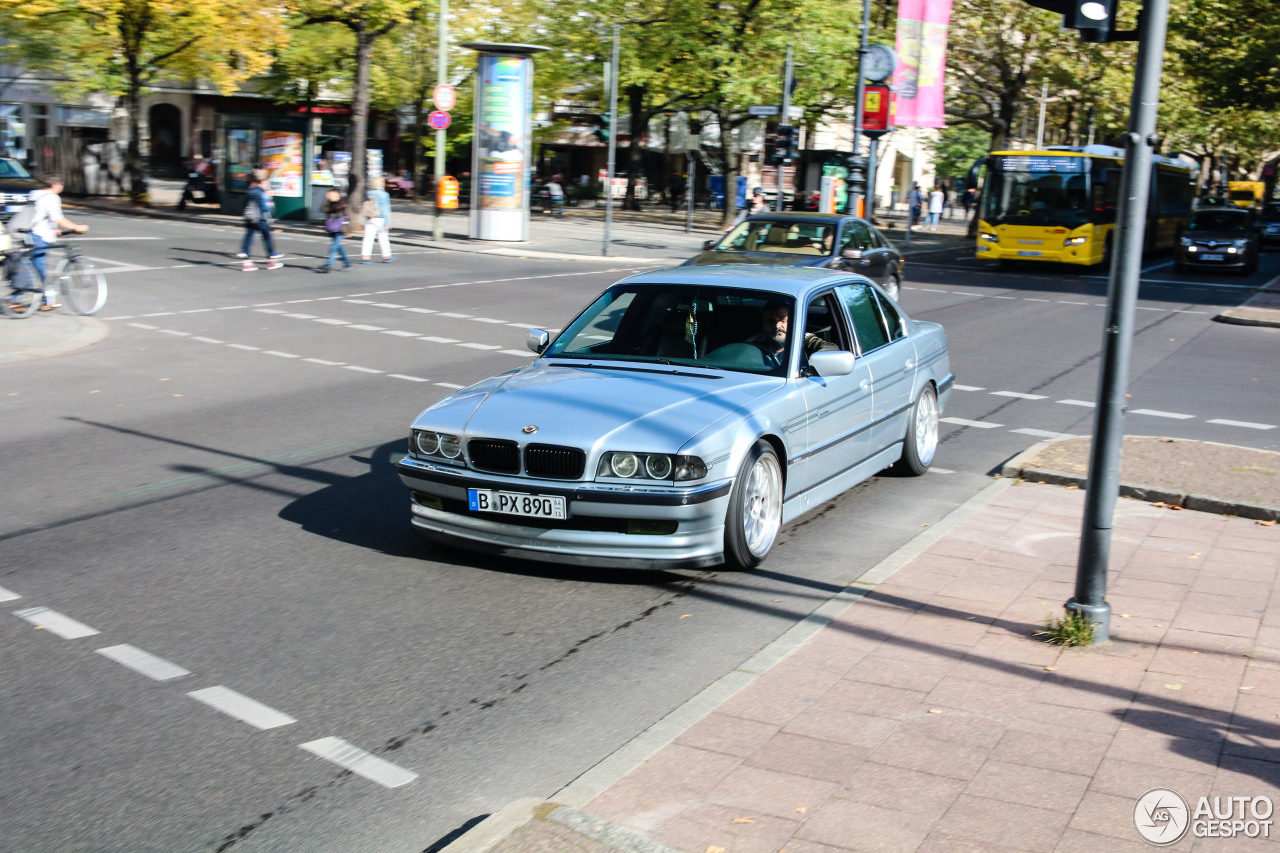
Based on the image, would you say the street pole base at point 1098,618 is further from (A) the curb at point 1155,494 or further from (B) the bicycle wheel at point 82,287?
(B) the bicycle wheel at point 82,287

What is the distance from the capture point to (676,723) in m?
4.45

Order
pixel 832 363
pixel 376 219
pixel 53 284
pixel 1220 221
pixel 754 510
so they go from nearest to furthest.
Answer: pixel 754 510
pixel 832 363
pixel 53 284
pixel 376 219
pixel 1220 221

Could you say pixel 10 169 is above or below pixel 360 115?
below

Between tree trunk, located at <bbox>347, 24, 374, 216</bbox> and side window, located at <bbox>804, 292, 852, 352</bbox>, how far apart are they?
2536 cm

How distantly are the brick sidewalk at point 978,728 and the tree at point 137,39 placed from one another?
3390 cm

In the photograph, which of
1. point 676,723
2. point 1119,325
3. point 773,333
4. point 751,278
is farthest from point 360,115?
point 676,723

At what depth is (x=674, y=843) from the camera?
141 inches

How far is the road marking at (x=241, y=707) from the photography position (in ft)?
14.7

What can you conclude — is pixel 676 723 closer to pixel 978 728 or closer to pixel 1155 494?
pixel 978 728

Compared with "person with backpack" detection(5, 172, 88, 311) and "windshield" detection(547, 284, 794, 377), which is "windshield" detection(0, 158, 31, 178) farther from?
"windshield" detection(547, 284, 794, 377)

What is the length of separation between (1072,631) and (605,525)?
83.3 inches

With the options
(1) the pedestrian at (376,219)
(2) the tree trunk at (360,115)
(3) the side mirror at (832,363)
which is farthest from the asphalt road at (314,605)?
(2) the tree trunk at (360,115)

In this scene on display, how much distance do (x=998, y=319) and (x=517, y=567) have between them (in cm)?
1466

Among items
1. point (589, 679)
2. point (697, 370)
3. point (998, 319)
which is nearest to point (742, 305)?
point (697, 370)
